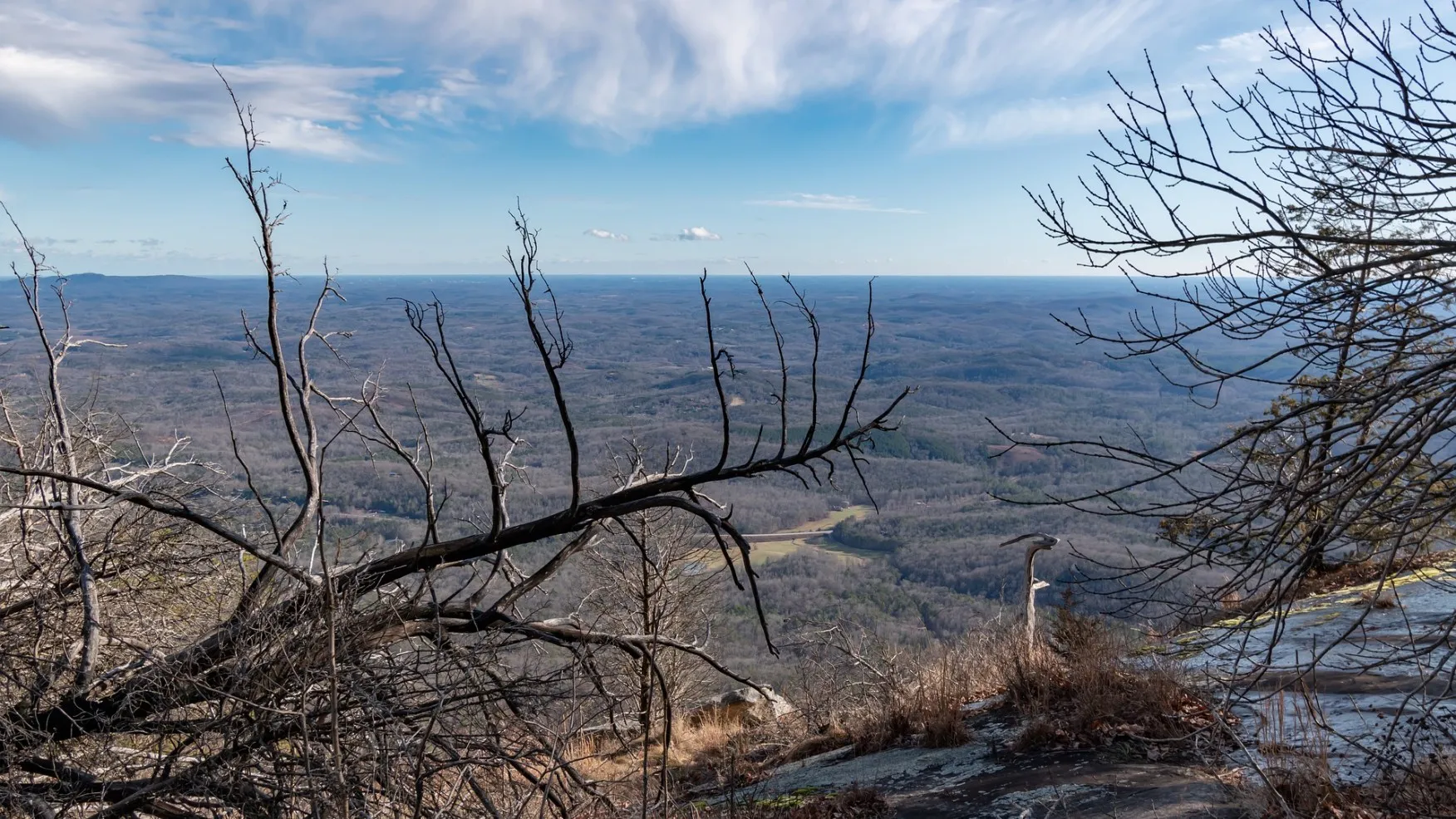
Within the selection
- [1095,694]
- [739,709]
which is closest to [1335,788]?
[1095,694]

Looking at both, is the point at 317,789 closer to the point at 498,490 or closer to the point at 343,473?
the point at 498,490

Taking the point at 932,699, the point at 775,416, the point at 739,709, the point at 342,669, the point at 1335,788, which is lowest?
the point at 775,416

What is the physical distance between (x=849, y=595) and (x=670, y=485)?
59916mm

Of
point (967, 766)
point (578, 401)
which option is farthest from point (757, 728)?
point (578, 401)

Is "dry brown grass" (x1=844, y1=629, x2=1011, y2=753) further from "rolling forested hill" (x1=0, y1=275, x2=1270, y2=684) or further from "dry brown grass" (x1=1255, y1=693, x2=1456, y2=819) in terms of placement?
"rolling forested hill" (x1=0, y1=275, x2=1270, y2=684)

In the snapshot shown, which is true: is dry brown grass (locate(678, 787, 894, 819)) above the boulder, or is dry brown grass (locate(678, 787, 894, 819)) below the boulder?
above

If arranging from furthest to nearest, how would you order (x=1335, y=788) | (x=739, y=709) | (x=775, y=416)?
(x=775, y=416), (x=739, y=709), (x=1335, y=788)

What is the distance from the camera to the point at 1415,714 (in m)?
5.28

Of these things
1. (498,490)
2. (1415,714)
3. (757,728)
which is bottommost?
(757,728)

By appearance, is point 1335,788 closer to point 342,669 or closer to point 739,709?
point 342,669

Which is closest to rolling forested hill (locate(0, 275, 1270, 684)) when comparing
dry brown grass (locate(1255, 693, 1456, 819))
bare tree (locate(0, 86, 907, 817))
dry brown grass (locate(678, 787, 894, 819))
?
bare tree (locate(0, 86, 907, 817))

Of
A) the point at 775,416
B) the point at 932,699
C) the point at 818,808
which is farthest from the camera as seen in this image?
the point at 775,416

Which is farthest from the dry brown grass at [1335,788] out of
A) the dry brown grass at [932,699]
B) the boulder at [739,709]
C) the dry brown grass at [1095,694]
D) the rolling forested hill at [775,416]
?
the boulder at [739,709]

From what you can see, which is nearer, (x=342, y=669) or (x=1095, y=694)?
(x=342, y=669)
